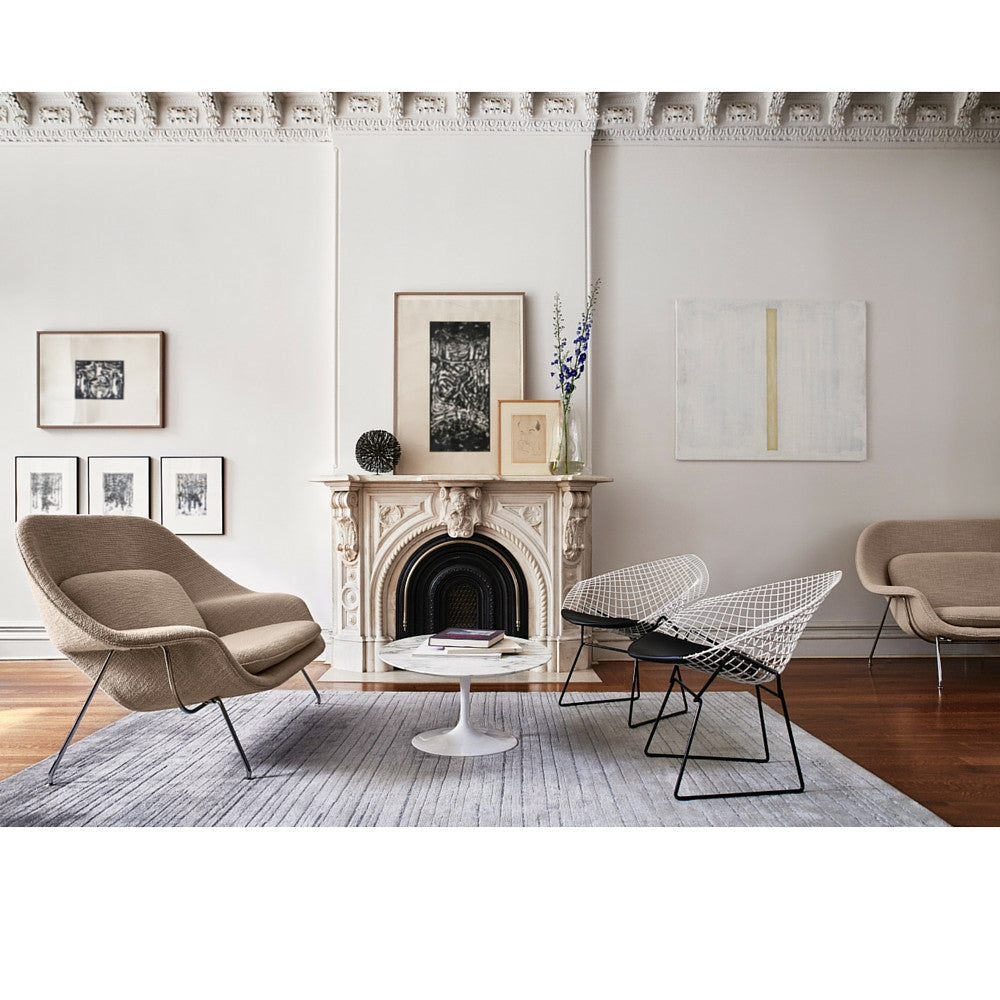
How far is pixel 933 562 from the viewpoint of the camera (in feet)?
16.7

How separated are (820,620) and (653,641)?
9.47 feet

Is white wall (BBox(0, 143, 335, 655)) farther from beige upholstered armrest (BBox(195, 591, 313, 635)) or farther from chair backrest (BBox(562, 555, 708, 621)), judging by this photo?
chair backrest (BBox(562, 555, 708, 621))

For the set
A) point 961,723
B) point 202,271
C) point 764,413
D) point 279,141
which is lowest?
point 961,723

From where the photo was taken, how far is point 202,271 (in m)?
5.32

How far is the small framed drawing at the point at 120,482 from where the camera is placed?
5.27m

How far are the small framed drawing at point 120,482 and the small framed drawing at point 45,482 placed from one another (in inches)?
5.5

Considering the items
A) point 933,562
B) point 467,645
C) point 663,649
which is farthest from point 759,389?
point 467,645

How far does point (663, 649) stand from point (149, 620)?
2.27 m

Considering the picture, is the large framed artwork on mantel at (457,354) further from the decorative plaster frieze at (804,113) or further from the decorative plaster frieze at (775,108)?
the decorative plaster frieze at (804,113)

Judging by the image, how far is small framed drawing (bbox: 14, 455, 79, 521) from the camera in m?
5.27

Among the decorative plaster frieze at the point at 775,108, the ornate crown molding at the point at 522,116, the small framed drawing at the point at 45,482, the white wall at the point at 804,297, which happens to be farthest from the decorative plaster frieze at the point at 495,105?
the small framed drawing at the point at 45,482

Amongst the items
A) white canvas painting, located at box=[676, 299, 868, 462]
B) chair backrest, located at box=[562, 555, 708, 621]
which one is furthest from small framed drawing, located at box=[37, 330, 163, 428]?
white canvas painting, located at box=[676, 299, 868, 462]
